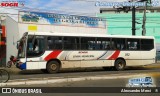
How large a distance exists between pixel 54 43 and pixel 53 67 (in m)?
1.62

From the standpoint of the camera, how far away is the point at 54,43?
26.0 metres

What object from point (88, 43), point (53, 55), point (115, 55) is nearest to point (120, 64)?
point (115, 55)

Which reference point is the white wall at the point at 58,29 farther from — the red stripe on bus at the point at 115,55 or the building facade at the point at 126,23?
the building facade at the point at 126,23

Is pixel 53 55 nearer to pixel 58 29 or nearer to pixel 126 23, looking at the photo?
pixel 58 29

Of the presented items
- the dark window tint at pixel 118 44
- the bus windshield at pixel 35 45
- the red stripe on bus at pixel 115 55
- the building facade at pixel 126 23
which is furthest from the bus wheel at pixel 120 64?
the building facade at pixel 126 23

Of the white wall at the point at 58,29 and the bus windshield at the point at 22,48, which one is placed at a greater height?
the white wall at the point at 58,29

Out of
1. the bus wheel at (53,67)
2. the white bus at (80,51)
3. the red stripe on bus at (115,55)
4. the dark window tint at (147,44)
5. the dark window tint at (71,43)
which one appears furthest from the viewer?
the dark window tint at (147,44)

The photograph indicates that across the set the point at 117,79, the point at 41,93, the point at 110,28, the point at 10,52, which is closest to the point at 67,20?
the point at 10,52

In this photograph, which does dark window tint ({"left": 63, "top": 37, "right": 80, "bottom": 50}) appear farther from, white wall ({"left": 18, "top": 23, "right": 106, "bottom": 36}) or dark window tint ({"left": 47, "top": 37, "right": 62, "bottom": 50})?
white wall ({"left": 18, "top": 23, "right": 106, "bottom": 36})

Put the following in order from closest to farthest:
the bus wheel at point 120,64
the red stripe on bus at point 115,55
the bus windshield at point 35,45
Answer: the bus windshield at point 35,45, the red stripe on bus at point 115,55, the bus wheel at point 120,64

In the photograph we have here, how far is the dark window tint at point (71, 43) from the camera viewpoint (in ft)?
87.0

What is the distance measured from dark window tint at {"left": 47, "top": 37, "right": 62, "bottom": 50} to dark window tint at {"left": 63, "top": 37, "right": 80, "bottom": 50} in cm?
40

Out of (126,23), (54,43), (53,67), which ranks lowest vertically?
(53,67)

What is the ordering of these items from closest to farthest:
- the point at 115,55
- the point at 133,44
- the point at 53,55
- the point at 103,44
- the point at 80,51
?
A: the point at 53,55 < the point at 80,51 < the point at 103,44 < the point at 115,55 < the point at 133,44
